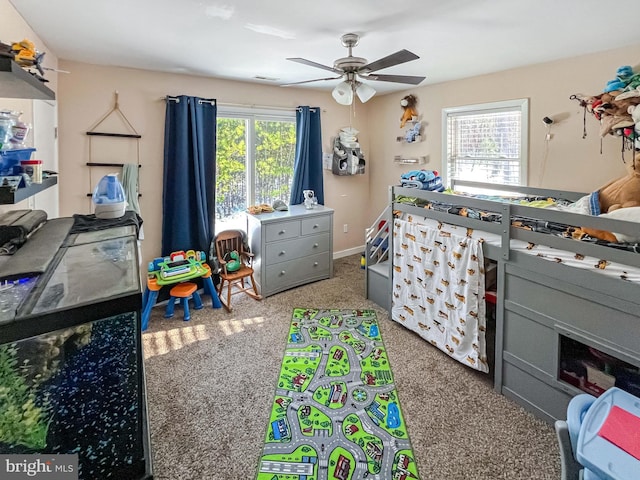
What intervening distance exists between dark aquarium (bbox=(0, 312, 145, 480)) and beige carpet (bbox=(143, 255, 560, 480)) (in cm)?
72

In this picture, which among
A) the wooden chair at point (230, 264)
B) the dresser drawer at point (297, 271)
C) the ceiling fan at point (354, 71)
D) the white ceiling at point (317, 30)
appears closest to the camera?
the white ceiling at point (317, 30)

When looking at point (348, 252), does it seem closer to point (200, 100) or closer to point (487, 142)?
point (487, 142)

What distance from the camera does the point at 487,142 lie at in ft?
12.9

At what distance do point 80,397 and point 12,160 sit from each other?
841 mm

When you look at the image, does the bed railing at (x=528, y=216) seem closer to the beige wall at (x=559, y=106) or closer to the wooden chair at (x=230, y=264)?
the beige wall at (x=559, y=106)

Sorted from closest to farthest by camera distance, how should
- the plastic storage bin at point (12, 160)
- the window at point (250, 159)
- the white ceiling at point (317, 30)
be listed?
1. the plastic storage bin at point (12, 160)
2. the white ceiling at point (317, 30)
3. the window at point (250, 159)

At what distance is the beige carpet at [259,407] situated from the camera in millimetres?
1850

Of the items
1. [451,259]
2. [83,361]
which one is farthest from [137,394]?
[451,259]

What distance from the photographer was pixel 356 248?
5680mm

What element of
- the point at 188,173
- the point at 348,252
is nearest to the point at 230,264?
the point at 188,173

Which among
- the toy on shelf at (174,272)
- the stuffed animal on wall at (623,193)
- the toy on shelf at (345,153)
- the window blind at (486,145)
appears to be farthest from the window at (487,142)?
the toy on shelf at (174,272)

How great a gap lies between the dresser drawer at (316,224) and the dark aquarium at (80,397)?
3.04 meters

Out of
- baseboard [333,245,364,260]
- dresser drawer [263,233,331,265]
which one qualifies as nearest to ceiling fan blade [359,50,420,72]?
dresser drawer [263,233,331,265]

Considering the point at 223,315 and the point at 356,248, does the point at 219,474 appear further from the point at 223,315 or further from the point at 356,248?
the point at 356,248
